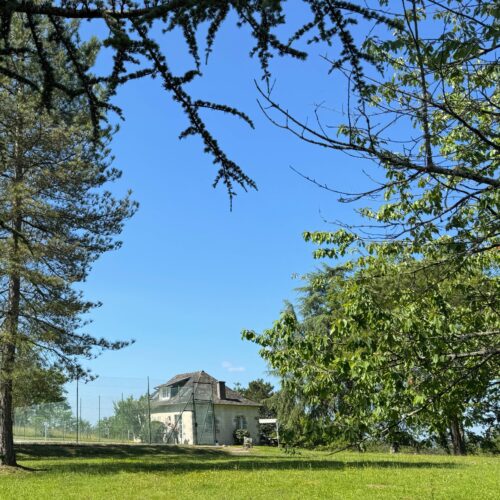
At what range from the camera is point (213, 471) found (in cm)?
1438

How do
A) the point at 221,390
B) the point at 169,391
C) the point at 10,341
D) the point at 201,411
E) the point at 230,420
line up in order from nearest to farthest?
the point at 10,341
the point at 201,411
the point at 230,420
the point at 221,390
the point at 169,391

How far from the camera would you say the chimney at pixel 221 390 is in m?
40.8

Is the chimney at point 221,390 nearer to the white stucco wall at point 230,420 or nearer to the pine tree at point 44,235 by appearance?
the white stucco wall at point 230,420

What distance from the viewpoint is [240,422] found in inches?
1583

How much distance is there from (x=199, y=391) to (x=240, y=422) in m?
3.93

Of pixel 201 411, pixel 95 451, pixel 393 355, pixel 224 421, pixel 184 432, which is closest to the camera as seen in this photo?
pixel 393 355

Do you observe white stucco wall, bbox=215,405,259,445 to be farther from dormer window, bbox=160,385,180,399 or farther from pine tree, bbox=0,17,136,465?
pine tree, bbox=0,17,136,465

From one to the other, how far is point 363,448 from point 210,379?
133 ft

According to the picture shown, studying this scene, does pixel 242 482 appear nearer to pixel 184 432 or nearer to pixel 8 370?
pixel 8 370

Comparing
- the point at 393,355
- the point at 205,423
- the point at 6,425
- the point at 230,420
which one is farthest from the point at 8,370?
the point at 230,420

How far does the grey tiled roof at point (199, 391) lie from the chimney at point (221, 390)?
0.23 meters

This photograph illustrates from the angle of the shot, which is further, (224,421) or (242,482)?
(224,421)

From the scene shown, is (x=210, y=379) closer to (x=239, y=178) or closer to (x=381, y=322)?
(x=381, y=322)

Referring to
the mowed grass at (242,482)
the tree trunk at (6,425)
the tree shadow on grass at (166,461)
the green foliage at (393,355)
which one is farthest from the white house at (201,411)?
the green foliage at (393,355)
